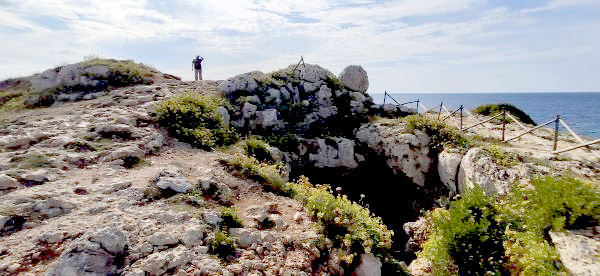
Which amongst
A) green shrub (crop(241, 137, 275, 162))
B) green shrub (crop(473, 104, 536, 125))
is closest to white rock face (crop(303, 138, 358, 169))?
green shrub (crop(241, 137, 275, 162))

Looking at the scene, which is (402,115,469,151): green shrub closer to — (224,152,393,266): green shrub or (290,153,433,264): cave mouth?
(290,153,433,264): cave mouth

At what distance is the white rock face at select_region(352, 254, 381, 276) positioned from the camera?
8547mm

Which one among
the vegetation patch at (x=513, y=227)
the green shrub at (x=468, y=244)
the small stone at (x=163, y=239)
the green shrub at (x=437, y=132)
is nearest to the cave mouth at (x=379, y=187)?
the green shrub at (x=437, y=132)

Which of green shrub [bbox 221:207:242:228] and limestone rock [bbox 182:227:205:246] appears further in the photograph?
green shrub [bbox 221:207:242:228]

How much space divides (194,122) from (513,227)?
13522mm

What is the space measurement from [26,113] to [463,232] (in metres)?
20.5

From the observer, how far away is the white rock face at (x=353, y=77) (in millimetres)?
25531

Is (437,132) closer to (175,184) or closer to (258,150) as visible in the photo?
(258,150)

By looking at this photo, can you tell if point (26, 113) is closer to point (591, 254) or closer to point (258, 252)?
point (258, 252)

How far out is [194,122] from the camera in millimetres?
15781

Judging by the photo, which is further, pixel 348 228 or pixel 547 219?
pixel 348 228

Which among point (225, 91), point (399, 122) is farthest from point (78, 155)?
point (399, 122)

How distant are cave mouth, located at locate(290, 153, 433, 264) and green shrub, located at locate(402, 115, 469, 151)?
8.87ft

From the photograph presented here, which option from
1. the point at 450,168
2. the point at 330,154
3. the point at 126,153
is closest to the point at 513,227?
the point at 450,168
